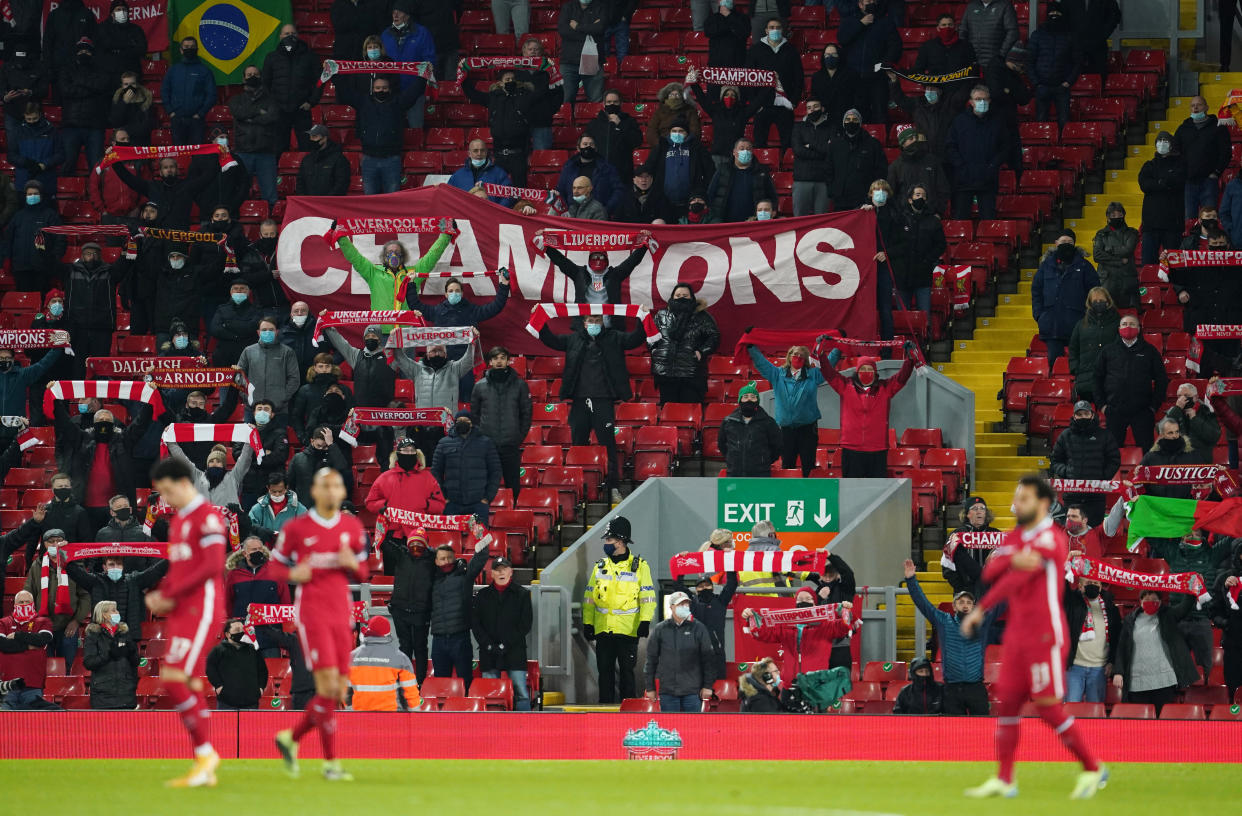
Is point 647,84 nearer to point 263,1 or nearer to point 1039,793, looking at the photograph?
point 263,1

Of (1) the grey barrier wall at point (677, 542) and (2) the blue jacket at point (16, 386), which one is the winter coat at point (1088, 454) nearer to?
(1) the grey barrier wall at point (677, 542)

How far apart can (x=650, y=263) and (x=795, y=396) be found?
3.38m

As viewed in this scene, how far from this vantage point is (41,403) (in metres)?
22.9

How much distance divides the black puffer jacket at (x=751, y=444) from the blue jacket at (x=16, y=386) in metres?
8.21

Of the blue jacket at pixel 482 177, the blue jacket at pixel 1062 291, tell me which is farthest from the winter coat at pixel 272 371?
the blue jacket at pixel 1062 291

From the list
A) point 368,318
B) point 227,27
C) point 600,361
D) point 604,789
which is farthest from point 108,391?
point 604,789

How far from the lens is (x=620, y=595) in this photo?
704 inches

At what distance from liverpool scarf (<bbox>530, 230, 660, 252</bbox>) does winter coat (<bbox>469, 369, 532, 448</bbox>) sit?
271cm

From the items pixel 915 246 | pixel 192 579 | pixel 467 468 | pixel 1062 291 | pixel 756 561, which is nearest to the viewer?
pixel 192 579

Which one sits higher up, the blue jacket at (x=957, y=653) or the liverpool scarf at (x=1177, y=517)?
the liverpool scarf at (x=1177, y=517)

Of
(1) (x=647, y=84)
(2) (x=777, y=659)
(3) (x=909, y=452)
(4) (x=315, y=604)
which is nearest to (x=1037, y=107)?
(1) (x=647, y=84)

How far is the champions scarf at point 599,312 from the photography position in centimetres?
2112

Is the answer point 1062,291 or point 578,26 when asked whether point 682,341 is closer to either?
point 1062,291

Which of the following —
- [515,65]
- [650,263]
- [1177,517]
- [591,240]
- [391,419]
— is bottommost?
[1177,517]
